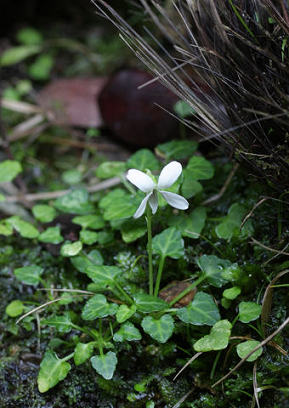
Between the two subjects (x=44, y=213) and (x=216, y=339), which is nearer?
(x=216, y=339)

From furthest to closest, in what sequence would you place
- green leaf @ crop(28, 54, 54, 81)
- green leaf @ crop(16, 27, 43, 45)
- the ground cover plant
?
green leaf @ crop(16, 27, 43, 45), green leaf @ crop(28, 54, 54, 81), the ground cover plant

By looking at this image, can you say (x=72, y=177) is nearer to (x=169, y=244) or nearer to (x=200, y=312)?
(x=169, y=244)

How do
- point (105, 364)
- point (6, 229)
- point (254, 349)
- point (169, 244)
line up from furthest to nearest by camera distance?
point (6, 229) → point (169, 244) → point (105, 364) → point (254, 349)

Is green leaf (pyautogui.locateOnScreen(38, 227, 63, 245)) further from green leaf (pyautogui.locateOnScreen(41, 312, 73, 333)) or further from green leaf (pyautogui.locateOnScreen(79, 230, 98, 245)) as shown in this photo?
green leaf (pyautogui.locateOnScreen(41, 312, 73, 333))

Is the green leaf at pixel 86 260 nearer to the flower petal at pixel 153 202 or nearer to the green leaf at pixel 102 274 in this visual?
the green leaf at pixel 102 274

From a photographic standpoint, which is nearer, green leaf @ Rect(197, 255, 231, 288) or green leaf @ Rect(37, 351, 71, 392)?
green leaf @ Rect(37, 351, 71, 392)

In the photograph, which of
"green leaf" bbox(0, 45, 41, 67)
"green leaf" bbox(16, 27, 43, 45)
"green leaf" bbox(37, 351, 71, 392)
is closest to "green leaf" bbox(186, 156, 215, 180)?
"green leaf" bbox(37, 351, 71, 392)

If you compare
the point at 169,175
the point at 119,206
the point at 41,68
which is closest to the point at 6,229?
the point at 119,206
